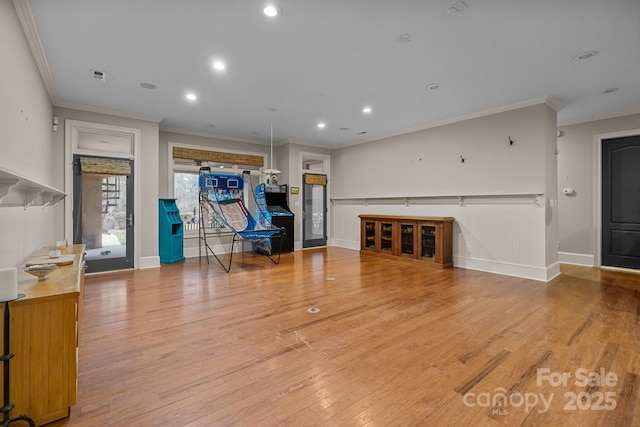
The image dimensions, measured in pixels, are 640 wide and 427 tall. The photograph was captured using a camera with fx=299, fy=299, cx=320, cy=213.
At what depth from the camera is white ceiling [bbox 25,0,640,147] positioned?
105 inches

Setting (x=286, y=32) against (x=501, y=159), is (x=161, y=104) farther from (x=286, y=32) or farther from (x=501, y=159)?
(x=501, y=159)

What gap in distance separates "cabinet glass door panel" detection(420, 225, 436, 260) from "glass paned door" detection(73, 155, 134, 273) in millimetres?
5715

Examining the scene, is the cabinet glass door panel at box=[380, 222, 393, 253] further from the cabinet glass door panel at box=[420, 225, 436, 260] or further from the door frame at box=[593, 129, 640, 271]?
the door frame at box=[593, 129, 640, 271]

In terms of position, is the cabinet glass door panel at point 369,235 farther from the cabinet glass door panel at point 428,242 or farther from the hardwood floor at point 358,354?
the hardwood floor at point 358,354

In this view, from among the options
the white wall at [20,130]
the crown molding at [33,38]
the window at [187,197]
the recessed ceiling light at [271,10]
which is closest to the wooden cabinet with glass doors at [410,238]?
the window at [187,197]

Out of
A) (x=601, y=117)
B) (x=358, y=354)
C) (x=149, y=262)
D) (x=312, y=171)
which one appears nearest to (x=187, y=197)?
(x=149, y=262)

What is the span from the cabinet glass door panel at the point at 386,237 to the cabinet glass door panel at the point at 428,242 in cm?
79

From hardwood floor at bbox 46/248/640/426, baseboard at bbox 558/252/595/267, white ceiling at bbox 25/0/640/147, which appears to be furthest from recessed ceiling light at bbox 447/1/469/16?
baseboard at bbox 558/252/595/267

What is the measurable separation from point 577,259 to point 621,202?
50.3 inches

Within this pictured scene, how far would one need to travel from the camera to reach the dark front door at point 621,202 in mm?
5312

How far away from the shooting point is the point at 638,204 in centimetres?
528

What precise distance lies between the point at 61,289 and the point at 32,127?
2762 mm

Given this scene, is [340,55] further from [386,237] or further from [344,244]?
[344,244]

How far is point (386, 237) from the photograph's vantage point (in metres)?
6.96
